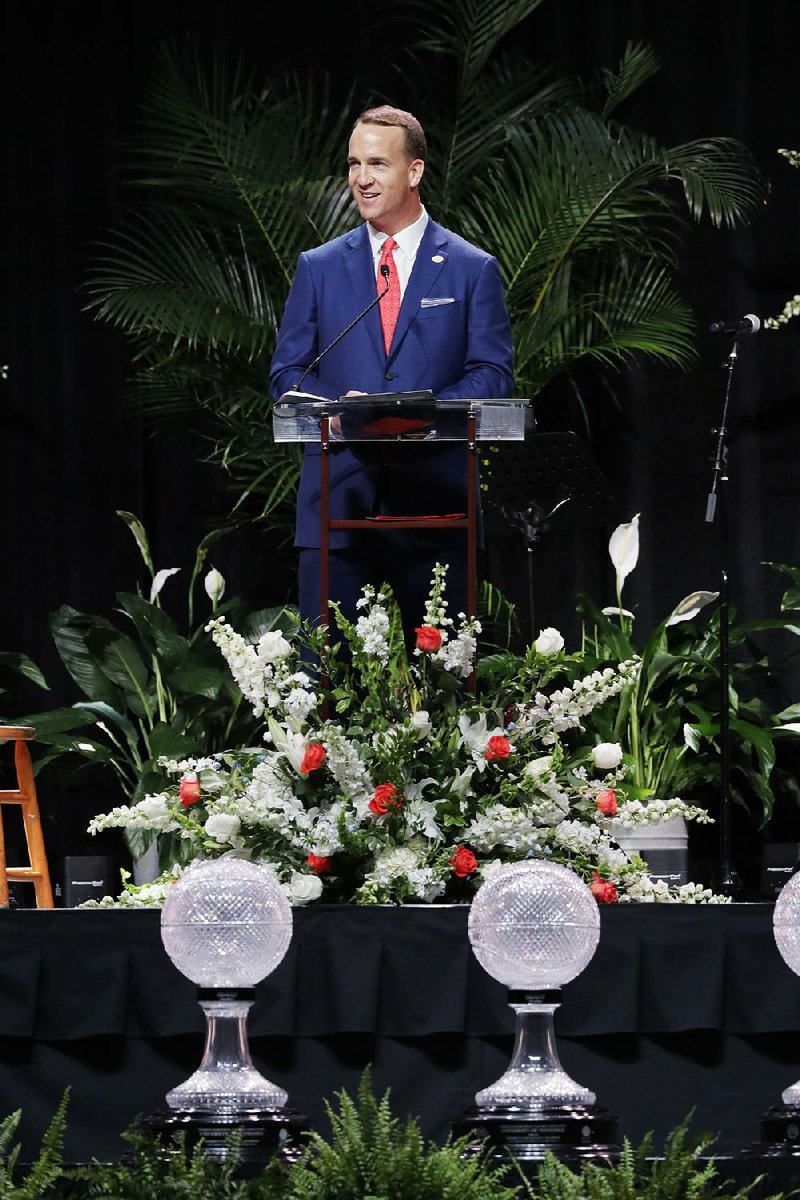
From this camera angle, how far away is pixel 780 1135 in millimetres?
1769

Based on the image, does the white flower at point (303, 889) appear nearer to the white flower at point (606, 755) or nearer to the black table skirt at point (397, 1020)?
the black table skirt at point (397, 1020)

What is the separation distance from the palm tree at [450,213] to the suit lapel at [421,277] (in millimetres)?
1847

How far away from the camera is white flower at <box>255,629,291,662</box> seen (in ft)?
10.5

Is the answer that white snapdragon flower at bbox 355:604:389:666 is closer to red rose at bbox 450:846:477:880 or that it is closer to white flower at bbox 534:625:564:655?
white flower at bbox 534:625:564:655

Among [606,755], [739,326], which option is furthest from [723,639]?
[606,755]

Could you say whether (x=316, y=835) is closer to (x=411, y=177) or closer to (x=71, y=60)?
(x=411, y=177)

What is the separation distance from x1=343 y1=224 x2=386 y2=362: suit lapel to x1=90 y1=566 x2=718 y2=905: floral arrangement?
31.0 inches

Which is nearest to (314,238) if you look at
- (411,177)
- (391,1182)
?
(411,177)

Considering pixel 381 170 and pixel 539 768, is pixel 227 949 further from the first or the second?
pixel 381 170

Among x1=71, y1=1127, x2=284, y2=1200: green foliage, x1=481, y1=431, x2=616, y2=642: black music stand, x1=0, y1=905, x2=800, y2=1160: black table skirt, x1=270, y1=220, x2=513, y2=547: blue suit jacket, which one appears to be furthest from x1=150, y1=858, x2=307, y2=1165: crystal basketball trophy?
x1=481, y1=431, x2=616, y2=642: black music stand

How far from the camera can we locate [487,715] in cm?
329

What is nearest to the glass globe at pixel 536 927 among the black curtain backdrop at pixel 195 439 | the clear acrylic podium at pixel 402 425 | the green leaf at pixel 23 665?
the clear acrylic podium at pixel 402 425

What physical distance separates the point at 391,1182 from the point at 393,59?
17.9ft

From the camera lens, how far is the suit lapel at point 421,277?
12.9 ft
